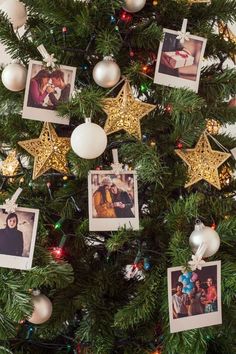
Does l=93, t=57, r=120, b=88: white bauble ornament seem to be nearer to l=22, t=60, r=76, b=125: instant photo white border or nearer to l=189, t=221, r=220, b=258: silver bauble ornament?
l=22, t=60, r=76, b=125: instant photo white border

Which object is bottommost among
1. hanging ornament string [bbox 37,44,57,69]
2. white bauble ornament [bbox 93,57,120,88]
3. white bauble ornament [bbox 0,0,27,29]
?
white bauble ornament [bbox 93,57,120,88]

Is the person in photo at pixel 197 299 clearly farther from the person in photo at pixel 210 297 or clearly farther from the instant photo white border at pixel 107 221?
the instant photo white border at pixel 107 221

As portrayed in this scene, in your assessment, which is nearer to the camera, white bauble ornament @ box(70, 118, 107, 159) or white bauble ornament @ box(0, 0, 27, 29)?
white bauble ornament @ box(70, 118, 107, 159)

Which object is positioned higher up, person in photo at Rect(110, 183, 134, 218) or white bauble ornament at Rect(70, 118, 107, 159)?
white bauble ornament at Rect(70, 118, 107, 159)

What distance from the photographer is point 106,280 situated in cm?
85

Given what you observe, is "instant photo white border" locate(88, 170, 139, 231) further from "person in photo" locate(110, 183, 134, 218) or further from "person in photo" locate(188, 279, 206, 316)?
"person in photo" locate(188, 279, 206, 316)

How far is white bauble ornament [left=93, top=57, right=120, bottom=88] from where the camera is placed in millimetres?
772

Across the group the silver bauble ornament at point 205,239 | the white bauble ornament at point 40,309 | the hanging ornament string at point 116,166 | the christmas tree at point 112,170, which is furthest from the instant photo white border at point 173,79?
the white bauble ornament at point 40,309

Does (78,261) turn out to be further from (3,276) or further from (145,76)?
(145,76)

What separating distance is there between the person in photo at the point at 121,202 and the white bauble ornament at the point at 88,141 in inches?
3.4

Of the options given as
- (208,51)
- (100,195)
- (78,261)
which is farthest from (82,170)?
(208,51)

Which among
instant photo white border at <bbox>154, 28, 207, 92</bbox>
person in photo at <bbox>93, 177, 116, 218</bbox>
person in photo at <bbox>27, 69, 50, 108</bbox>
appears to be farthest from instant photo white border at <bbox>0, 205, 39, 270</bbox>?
instant photo white border at <bbox>154, 28, 207, 92</bbox>

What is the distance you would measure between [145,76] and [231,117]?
0.17 metres

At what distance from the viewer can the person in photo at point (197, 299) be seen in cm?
76
